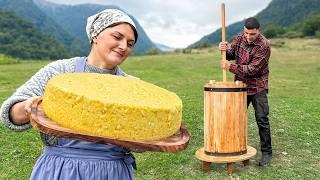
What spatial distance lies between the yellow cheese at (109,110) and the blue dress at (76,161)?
15.5 inches

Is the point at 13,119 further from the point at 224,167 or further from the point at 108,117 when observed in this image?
the point at 224,167

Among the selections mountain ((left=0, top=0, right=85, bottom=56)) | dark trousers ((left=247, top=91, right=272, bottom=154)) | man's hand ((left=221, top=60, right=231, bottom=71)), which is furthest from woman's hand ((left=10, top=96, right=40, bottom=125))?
mountain ((left=0, top=0, right=85, bottom=56))

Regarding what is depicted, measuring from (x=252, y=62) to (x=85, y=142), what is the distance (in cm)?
483

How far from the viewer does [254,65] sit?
7.01m

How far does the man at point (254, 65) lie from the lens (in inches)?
277

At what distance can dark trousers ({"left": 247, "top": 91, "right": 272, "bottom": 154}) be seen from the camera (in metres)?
7.26

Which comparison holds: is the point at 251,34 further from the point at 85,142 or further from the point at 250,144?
the point at 85,142

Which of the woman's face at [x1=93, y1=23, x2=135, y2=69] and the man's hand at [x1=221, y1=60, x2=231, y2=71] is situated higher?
the woman's face at [x1=93, y1=23, x2=135, y2=69]

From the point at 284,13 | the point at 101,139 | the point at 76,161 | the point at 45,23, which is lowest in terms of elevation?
the point at 76,161

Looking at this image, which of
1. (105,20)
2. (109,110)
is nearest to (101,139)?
(109,110)

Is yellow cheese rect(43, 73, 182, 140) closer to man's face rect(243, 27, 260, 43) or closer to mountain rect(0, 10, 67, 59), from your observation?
man's face rect(243, 27, 260, 43)

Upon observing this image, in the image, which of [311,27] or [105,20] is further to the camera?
[311,27]

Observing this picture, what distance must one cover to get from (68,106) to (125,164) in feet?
2.37

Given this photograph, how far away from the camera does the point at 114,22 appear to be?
8.93 ft
